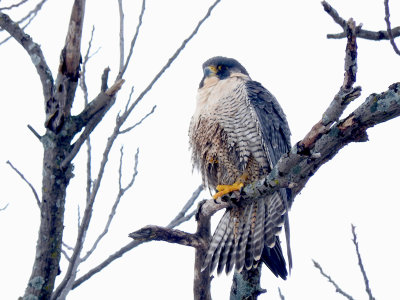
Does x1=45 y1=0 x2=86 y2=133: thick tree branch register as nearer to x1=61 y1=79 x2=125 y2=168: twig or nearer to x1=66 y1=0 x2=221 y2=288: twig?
x1=61 y1=79 x2=125 y2=168: twig

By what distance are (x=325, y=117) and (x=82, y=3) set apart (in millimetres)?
1239

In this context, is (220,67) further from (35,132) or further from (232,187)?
(35,132)

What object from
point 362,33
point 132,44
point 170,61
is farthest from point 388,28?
point 132,44

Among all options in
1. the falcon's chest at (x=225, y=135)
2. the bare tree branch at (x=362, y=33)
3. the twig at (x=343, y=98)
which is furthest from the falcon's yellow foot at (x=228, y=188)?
the bare tree branch at (x=362, y=33)

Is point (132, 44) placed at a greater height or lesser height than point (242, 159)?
lesser

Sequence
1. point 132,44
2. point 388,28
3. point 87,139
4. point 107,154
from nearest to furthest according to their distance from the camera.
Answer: point 388,28, point 107,154, point 132,44, point 87,139

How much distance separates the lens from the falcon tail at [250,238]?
3.46 metres

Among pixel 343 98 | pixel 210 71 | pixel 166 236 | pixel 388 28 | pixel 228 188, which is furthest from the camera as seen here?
pixel 210 71

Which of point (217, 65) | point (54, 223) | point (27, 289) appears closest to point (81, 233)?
point (54, 223)

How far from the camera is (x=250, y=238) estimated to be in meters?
3.76

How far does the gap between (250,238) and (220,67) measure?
76.6 inches

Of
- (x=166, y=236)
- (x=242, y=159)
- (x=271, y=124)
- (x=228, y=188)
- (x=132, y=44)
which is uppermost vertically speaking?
(x=271, y=124)

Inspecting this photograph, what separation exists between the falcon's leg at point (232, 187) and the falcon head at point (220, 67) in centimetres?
125

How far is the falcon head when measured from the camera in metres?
4.91
